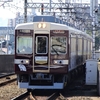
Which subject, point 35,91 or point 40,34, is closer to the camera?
point 40,34

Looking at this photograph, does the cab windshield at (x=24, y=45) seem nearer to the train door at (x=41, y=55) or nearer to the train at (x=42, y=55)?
the train at (x=42, y=55)

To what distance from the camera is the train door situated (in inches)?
593

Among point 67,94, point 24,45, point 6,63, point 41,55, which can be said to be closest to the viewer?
point 41,55

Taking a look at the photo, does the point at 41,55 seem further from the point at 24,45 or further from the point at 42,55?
the point at 24,45

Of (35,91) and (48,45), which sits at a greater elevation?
(48,45)

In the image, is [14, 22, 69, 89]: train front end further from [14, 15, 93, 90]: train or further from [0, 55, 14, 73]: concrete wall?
[0, 55, 14, 73]: concrete wall

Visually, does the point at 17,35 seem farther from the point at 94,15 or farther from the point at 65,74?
the point at 94,15

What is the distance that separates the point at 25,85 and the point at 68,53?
2.15m

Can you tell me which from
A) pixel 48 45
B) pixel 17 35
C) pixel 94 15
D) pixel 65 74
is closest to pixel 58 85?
pixel 65 74

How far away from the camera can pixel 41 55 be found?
15.1m

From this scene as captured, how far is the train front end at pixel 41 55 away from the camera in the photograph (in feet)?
49.6

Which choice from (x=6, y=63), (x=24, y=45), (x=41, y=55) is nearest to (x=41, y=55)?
(x=41, y=55)

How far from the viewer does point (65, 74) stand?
50.8ft

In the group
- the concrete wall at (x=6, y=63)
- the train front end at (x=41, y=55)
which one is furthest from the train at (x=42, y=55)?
the concrete wall at (x=6, y=63)
